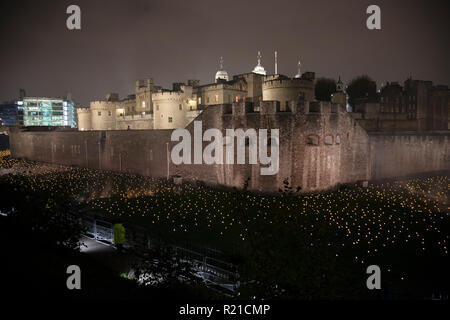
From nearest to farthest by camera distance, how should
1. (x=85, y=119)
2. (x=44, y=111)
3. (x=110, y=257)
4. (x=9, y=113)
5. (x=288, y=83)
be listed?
(x=110, y=257), (x=288, y=83), (x=85, y=119), (x=44, y=111), (x=9, y=113)

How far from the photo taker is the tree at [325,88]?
185 feet

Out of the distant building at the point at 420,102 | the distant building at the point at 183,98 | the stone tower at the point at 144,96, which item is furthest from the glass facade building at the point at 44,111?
the distant building at the point at 420,102

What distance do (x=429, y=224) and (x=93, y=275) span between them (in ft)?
51.4

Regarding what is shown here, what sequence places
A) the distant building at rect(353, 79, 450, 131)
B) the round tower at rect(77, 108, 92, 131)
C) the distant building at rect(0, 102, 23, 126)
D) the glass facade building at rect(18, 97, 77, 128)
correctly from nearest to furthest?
the distant building at rect(353, 79, 450, 131)
the round tower at rect(77, 108, 92, 131)
the glass facade building at rect(18, 97, 77, 128)
the distant building at rect(0, 102, 23, 126)

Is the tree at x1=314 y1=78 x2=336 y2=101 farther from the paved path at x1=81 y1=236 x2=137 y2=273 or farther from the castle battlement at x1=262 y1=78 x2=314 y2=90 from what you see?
the paved path at x1=81 y1=236 x2=137 y2=273

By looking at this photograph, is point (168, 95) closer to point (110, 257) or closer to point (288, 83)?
point (288, 83)

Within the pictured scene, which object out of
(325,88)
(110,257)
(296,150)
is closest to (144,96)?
(325,88)

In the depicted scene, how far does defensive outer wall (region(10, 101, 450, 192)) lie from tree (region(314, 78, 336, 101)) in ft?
84.8

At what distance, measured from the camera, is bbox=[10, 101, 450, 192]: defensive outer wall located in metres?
21.2

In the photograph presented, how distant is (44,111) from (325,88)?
11454cm

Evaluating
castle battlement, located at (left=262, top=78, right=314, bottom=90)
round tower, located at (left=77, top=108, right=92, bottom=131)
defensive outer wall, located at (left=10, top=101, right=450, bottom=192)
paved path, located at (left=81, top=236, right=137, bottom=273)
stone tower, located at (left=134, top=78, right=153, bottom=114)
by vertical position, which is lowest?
paved path, located at (left=81, top=236, right=137, bottom=273)

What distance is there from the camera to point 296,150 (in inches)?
834

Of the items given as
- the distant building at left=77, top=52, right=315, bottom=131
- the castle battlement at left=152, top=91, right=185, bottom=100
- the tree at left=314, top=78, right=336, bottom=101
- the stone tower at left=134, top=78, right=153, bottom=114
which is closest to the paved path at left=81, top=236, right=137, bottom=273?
the distant building at left=77, top=52, right=315, bottom=131

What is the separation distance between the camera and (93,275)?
27.1 feet
